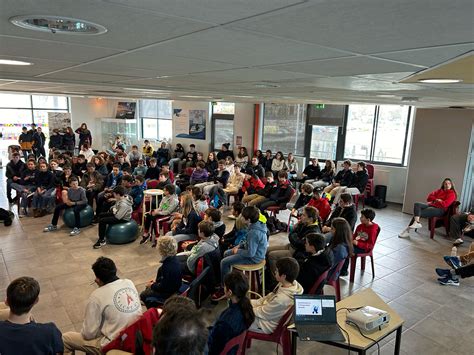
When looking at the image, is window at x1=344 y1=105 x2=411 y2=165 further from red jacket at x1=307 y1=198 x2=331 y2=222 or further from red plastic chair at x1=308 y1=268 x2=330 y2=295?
red plastic chair at x1=308 y1=268 x2=330 y2=295

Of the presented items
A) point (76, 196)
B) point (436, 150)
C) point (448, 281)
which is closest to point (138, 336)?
point (448, 281)

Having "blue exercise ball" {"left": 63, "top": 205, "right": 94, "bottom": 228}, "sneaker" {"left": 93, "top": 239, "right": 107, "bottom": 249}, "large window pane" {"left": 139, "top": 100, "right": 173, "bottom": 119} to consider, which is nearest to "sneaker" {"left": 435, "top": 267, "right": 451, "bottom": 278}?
"sneaker" {"left": 93, "top": 239, "right": 107, "bottom": 249}

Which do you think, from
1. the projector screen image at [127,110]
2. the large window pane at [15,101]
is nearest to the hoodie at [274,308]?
the projector screen image at [127,110]

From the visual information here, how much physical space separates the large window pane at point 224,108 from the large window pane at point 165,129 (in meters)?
2.79

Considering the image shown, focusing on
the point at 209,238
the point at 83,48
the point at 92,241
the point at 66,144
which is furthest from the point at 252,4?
the point at 66,144

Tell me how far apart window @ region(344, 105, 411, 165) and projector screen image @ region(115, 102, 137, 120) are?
10.0 m

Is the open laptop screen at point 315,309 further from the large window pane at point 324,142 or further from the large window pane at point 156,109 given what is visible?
the large window pane at point 156,109

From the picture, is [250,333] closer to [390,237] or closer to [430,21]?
[430,21]

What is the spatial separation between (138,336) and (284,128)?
1035 cm

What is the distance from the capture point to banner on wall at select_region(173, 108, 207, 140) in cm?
1400

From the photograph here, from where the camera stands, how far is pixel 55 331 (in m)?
2.46

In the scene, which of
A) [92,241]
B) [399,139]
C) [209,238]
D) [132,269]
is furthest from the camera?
[399,139]

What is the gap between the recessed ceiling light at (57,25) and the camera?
4.16ft

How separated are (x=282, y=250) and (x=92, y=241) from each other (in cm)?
358
